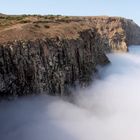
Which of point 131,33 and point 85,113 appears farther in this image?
point 131,33

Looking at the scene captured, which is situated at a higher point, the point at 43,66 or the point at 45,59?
the point at 45,59

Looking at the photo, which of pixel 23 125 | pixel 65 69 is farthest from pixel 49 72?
pixel 23 125

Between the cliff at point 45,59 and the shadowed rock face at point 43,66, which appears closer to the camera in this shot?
the shadowed rock face at point 43,66

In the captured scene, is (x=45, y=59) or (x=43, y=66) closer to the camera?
(x=43, y=66)

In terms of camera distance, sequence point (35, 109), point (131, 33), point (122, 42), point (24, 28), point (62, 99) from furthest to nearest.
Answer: point (131, 33) → point (122, 42) → point (24, 28) → point (62, 99) → point (35, 109)

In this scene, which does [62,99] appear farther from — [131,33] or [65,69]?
[131,33]

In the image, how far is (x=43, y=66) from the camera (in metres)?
54.5

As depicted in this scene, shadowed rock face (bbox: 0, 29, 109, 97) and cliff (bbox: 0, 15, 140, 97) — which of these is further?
cliff (bbox: 0, 15, 140, 97)

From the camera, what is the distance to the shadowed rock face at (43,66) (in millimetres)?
48938

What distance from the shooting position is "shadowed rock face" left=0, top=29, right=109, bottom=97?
48938 mm

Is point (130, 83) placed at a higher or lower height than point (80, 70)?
lower

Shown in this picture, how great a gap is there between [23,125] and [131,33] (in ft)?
504

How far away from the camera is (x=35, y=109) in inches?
2138

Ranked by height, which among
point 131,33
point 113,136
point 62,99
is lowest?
point 131,33
